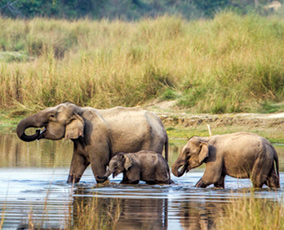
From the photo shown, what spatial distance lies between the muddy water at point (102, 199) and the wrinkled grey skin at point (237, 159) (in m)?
0.27

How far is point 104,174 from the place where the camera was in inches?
424

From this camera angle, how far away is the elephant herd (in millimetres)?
10695

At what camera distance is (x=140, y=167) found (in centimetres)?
1077

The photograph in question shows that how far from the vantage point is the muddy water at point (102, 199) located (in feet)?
24.9

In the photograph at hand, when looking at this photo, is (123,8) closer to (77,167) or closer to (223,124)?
(223,124)

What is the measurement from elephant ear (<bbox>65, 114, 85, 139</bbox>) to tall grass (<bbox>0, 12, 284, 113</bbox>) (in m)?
7.78

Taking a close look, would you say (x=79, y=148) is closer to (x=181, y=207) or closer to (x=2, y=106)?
(x=181, y=207)

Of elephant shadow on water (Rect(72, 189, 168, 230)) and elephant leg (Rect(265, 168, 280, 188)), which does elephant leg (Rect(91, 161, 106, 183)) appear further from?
elephant leg (Rect(265, 168, 280, 188))

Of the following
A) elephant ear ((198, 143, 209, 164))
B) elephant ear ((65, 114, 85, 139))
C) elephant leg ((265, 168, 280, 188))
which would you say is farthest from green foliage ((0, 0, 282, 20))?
elephant leg ((265, 168, 280, 188))

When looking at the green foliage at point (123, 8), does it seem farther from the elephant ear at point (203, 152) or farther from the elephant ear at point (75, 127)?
the elephant ear at point (203, 152)

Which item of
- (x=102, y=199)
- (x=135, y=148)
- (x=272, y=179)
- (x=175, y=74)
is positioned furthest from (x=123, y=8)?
(x=102, y=199)

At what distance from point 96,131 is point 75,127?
0.35 metres

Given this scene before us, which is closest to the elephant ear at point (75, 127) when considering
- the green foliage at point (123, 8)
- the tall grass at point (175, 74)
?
the tall grass at point (175, 74)

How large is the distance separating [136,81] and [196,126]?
3394mm
